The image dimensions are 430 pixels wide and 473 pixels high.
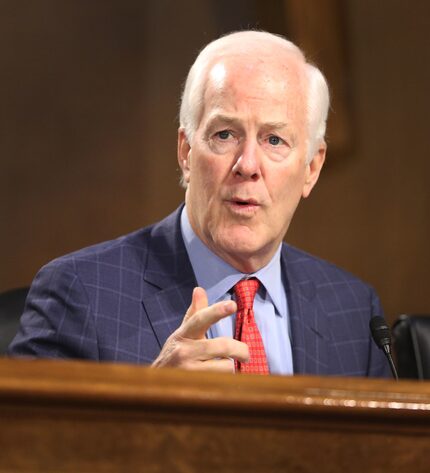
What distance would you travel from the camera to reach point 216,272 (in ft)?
6.53

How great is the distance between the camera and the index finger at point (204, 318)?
55.3 inches

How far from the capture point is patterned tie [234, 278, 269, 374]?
1.86 m

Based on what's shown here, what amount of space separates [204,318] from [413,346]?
2.41ft

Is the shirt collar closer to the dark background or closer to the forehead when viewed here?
the forehead

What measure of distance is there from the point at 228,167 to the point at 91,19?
1.79 metres

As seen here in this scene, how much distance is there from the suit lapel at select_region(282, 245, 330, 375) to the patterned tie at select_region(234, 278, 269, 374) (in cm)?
13

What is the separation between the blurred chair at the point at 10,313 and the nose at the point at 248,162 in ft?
1.59

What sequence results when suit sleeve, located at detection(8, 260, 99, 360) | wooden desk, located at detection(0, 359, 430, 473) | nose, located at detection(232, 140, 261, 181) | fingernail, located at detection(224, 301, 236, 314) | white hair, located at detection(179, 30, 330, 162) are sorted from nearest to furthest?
wooden desk, located at detection(0, 359, 430, 473) → fingernail, located at detection(224, 301, 236, 314) → suit sleeve, located at detection(8, 260, 99, 360) → nose, located at detection(232, 140, 261, 181) → white hair, located at detection(179, 30, 330, 162)

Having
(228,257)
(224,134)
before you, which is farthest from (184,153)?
(228,257)

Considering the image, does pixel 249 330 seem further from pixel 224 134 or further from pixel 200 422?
pixel 200 422

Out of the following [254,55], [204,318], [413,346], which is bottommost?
[413,346]

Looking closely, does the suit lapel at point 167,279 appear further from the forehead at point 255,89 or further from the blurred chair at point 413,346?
the blurred chair at point 413,346

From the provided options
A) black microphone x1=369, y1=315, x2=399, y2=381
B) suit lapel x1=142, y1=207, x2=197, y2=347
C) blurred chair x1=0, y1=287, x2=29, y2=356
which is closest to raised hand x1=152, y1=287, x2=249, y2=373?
black microphone x1=369, y1=315, x2=399, y2=381

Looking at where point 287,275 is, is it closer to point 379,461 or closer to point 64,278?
point 64,278
